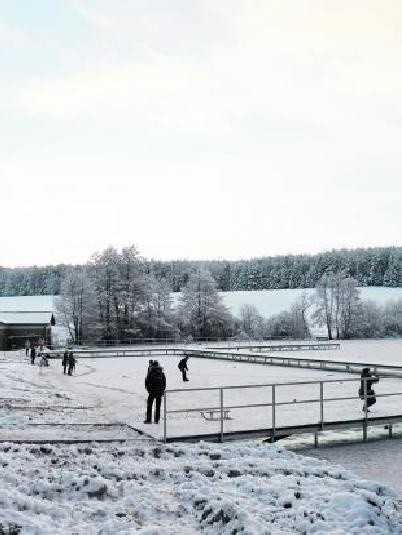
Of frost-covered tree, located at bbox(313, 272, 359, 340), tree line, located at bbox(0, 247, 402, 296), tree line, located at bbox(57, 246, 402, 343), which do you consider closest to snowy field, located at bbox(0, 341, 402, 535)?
tree line, located at bbox(57, 246, 402, 343)

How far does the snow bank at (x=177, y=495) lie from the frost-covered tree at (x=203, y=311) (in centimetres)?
7125

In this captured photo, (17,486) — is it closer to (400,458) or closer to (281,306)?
(400,458)

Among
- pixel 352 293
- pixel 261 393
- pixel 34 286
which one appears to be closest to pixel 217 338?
pixel 352 293

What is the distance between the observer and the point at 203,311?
279 ft

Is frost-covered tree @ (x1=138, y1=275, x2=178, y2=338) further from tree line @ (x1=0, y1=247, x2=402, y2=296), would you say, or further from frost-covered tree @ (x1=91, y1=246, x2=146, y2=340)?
tree line @ (x1=0, y1=247, x2=402, y2=296)

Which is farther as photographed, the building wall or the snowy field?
the building wall

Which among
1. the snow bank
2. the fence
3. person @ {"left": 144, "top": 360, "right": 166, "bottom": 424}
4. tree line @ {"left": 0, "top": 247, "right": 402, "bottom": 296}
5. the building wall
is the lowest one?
the fence

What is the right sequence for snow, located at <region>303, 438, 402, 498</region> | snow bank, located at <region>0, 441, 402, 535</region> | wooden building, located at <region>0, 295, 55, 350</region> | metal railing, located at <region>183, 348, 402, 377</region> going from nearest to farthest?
snow bank, located at <region>0, 441, 402, 535</region> < snow, located at <region>303, 438, 402, 498</region> < metal railing, located at <region>183, 348, 402, 377</region> < wooden building, located at <region>0, 295, 55, 350</region>

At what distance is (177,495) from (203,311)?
244 feet

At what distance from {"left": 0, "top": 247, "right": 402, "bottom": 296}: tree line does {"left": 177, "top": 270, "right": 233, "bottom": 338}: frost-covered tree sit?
68.6 m

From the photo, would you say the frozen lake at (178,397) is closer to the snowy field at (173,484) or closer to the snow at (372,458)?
the snowy field at (173,484)

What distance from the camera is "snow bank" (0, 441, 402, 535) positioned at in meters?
9.49

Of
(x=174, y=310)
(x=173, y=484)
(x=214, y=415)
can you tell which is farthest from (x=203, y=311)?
(x=173, y=484)

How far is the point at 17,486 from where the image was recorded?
10.4 meters
